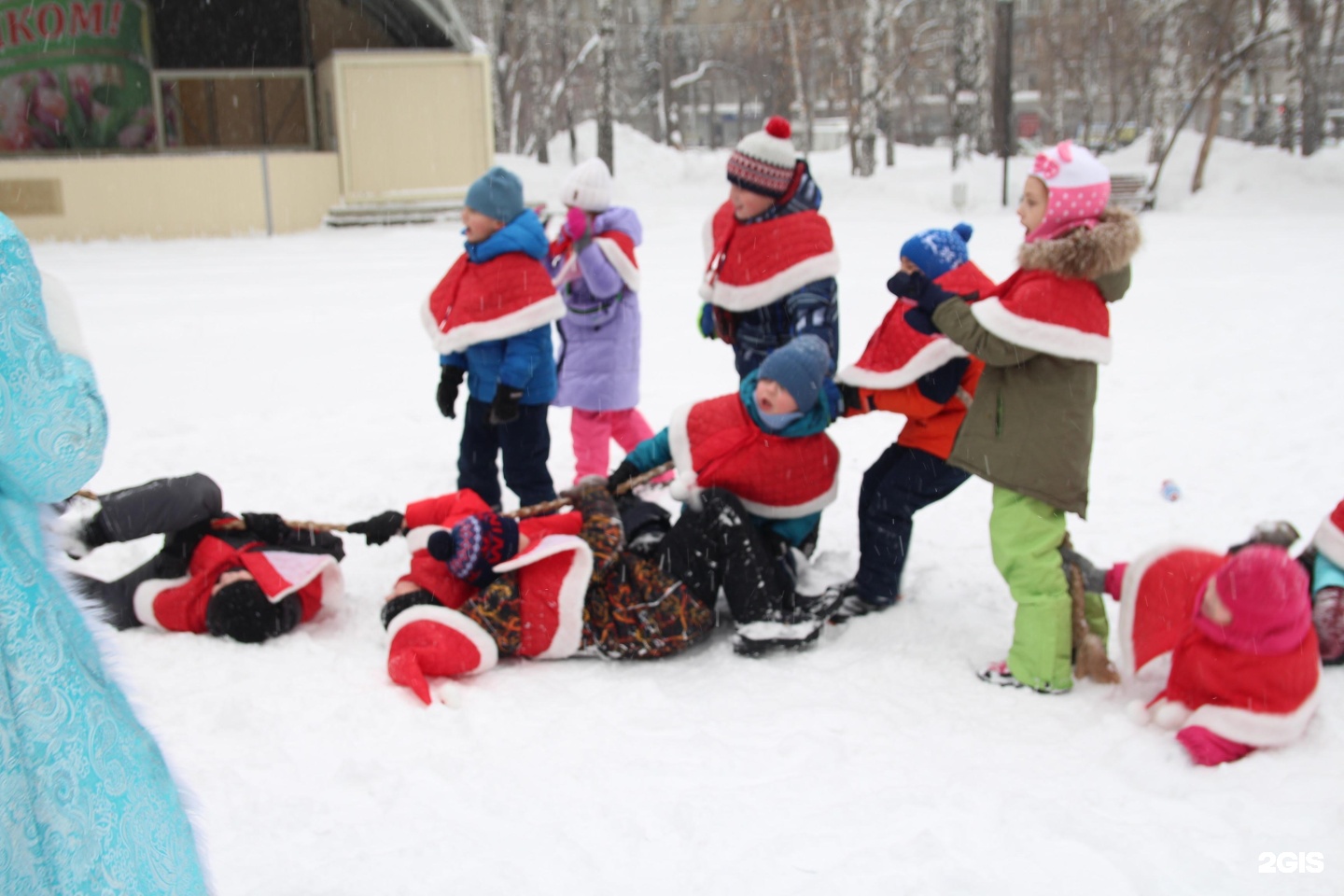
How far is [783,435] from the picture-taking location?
13.0ft

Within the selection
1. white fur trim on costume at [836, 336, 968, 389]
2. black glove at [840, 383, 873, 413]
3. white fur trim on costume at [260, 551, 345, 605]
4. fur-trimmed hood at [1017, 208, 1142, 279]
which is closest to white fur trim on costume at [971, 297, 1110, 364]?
fur-trimmed hood at [1017, 208, 1142, 279]

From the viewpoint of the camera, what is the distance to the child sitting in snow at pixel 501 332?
4555mm

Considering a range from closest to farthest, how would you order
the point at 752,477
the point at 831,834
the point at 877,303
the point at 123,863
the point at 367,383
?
the point at 123,863, the point at 831,834, the point at 752,477, the point at 367,383, the point at 877,303

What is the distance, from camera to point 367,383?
298 inches

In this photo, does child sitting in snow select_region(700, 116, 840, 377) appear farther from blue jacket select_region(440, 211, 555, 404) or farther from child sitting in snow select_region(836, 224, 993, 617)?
blue jacket select_region(440, 211, 555, 404)

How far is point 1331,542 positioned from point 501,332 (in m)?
3.17

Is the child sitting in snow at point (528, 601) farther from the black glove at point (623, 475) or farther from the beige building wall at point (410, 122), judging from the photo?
the beige building wall at point (410, 122)

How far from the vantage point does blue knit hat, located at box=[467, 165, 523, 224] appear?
449 cm

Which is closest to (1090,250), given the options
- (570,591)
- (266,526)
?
(570,591)

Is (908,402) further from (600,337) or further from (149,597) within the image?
(149,597)

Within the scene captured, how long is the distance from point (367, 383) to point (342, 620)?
3825 millimetres

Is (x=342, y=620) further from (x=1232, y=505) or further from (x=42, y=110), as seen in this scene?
(x=42, y=110)

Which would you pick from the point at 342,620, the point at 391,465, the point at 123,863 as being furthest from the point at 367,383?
the point at 123,863

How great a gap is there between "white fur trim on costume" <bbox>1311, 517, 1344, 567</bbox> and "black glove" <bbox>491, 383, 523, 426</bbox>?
Answer: 304cm
